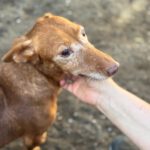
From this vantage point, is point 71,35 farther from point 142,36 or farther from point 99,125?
point 142,36

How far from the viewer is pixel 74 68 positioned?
3926 mm

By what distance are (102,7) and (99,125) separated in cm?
177

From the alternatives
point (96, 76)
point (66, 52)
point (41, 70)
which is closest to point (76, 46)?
point (66, 52)

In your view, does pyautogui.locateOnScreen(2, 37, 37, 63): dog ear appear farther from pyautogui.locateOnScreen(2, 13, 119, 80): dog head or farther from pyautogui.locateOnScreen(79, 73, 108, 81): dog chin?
pyautogui.locateOnScreen(79, 73, 108, 81): dog chin

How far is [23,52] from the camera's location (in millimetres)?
4027

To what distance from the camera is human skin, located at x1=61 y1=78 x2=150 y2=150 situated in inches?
148

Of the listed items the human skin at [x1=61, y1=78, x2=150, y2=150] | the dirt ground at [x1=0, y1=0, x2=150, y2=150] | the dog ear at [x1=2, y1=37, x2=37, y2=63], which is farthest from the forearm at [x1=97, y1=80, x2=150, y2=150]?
the dirt ground at [x1=0, y1=0, x2=150, y2=150]

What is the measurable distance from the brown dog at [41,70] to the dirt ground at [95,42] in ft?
1.94

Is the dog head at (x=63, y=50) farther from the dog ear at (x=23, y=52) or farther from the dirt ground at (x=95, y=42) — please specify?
the dirt ground at (x=95, y=42)

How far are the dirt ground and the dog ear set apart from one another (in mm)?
1162

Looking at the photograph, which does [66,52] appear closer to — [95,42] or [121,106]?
[121,106]

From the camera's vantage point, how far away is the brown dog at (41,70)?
12.7 feet

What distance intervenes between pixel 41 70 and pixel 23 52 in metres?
0.22

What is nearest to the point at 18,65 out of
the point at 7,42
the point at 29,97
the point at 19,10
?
the point at 29,97
